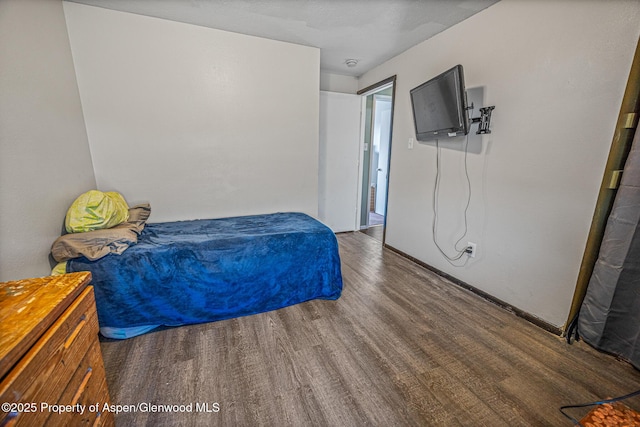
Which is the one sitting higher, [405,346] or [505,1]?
[505,1]

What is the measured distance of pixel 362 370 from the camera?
1438mm

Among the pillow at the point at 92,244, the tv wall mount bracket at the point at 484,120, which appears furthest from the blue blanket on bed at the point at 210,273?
the tv wall mount bracket at the point at 484,120

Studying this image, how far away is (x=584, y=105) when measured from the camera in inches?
60.7

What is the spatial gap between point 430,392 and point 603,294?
1200 millimetres

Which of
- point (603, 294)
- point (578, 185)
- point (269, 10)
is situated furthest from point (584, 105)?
point (269, 10)

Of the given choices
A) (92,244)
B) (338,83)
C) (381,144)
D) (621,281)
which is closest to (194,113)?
(92,244)

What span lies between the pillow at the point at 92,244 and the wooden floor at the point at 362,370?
61 centimetres

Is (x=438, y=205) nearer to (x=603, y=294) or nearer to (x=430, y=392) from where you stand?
(x=603, y=294)

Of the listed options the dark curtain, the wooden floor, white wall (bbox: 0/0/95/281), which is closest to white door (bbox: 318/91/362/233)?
the wooden floor

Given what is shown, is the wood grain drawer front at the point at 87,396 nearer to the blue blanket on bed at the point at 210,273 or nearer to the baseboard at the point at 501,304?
the blue blanket on bed at the point at 210,273

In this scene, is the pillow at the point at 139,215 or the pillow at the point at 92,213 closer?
the pillow at the point at 92,213

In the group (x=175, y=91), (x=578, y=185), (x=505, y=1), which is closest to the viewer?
(x=578, y=185)

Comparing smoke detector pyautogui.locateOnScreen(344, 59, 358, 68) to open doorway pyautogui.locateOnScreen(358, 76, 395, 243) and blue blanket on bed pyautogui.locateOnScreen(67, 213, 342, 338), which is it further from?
blue blanket on bed pyautogui.locateOnScreen(67, 213, 342, 338)

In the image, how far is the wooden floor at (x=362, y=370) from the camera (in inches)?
47.0
